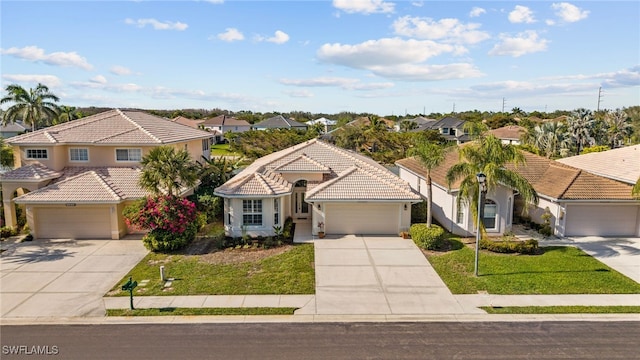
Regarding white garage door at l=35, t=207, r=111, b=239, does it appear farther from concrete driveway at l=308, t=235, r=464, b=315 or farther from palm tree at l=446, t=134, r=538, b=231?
palm tree at l=446, t=134, r=538, b=231

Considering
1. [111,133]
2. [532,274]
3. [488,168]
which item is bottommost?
[532,274]

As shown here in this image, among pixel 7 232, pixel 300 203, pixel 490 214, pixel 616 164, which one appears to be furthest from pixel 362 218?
pixel 7 232

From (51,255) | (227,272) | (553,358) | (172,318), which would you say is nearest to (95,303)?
(172,318)

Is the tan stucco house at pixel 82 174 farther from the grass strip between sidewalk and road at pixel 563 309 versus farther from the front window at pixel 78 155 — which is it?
the grass strip between sidewalk and road at pixel 563 309

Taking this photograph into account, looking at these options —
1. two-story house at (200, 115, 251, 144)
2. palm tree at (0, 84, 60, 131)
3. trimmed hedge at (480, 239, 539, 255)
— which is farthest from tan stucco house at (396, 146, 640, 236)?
two-story house at (200, 115, 251, 144)

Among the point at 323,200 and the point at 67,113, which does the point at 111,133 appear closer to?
the point at 323,200

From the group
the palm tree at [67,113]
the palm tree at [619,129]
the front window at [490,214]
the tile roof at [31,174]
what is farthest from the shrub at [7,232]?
the palm tree at [619,129]
